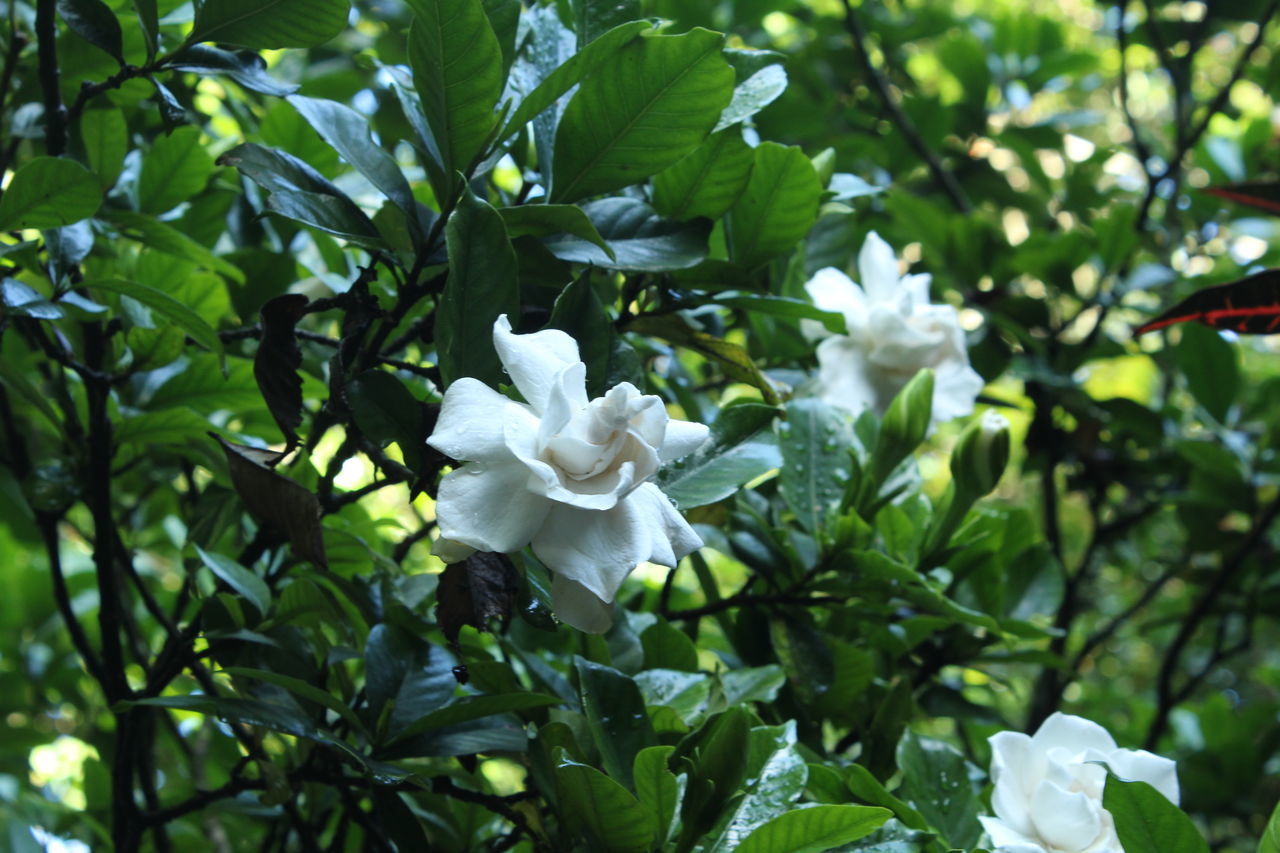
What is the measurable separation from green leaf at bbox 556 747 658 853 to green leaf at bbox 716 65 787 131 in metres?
0.42

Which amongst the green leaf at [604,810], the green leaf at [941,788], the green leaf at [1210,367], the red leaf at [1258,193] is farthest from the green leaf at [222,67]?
the green leaf at [1210,367]

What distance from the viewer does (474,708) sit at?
2.30ft

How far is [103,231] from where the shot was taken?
93cm

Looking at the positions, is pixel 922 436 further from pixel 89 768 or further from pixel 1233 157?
pixel 1233 157

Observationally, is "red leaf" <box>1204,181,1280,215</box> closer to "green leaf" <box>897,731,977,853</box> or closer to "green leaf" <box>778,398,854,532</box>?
"green leaf" <box>778,398,854,532</box>

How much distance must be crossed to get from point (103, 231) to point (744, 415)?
22.9 inches

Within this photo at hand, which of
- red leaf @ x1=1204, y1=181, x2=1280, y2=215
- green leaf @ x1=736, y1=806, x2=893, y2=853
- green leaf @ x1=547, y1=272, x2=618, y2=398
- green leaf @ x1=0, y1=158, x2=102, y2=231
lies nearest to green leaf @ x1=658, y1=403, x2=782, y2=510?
green leaf @ x1=547, y1=272, x2=618, y2=398

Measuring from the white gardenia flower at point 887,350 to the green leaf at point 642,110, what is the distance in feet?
1.20

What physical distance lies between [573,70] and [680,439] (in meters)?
0.22

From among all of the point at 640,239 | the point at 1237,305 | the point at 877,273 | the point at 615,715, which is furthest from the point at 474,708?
the point at 1237,305

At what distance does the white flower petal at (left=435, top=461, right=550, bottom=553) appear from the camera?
521 millimetres

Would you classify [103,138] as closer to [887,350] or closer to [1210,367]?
[887,350]

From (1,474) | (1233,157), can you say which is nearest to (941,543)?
(1,474)

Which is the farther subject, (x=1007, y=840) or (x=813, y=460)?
(x=813, y=460)
